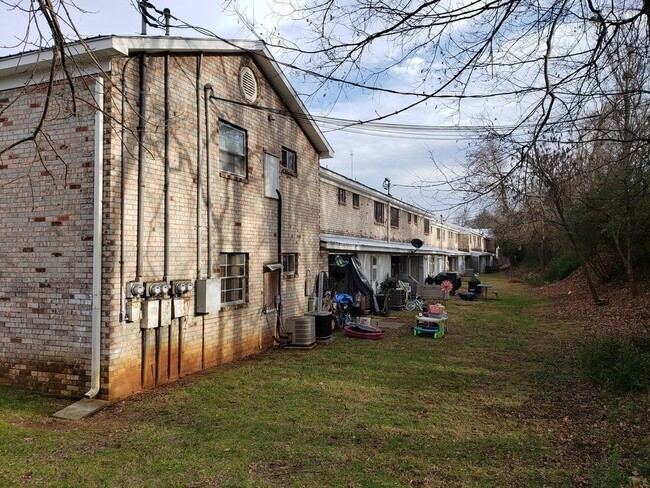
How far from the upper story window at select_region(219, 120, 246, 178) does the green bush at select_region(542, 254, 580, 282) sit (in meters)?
27.2

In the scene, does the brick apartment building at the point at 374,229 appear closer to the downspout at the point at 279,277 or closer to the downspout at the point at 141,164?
the downspout at the point at 279,277

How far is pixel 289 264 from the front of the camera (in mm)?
12750

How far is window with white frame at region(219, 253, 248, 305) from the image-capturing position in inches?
Result: 388

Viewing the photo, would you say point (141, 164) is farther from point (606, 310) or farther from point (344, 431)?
point (606, 310)

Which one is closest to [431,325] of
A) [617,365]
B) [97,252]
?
[617,365]

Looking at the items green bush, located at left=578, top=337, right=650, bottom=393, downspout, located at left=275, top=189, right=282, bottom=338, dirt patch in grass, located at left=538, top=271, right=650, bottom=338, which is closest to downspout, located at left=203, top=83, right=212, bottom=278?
downspout, located at left=275, top=189, right=282, bottom=338

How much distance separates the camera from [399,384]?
820 cm

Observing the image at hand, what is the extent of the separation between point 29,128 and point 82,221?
1.96m

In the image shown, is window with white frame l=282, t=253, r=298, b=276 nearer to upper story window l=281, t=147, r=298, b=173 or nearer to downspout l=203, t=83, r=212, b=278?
upper story window l=281, t=147, r=298, b=173

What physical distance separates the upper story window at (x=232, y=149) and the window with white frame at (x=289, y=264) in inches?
117

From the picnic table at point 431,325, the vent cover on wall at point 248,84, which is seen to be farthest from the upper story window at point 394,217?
the vent cover on wall at point 248,84

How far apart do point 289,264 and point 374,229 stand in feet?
37.6

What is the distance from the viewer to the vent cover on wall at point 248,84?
10492 millimetres

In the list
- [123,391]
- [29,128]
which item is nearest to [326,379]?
[123,391]
